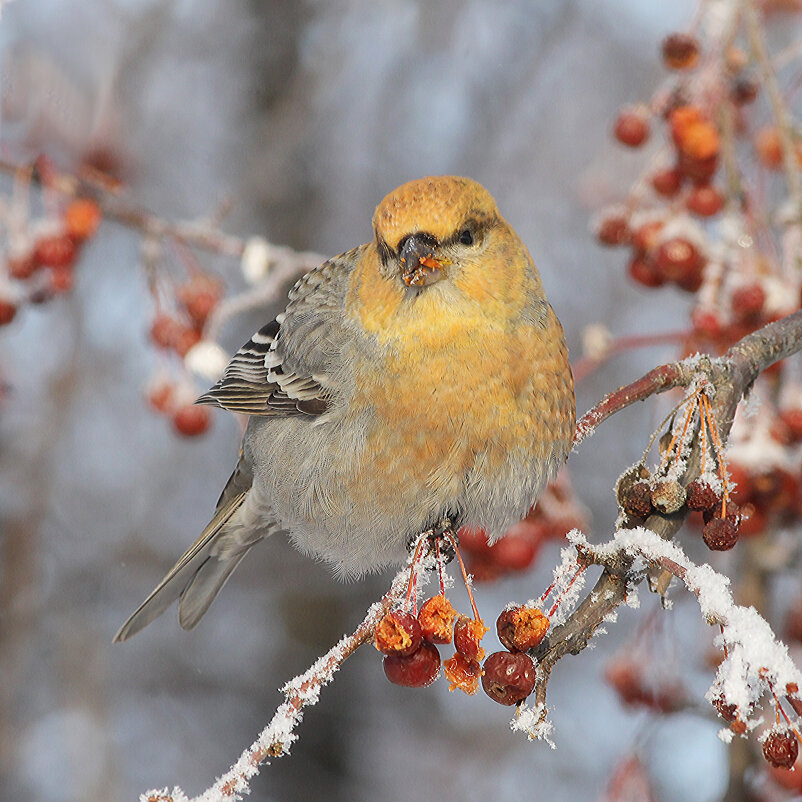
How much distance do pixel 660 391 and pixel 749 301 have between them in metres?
0.87

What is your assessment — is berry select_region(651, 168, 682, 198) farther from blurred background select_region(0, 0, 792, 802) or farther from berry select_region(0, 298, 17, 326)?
blurred background select_region(0, 0, 792, 802)

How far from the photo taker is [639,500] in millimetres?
1600

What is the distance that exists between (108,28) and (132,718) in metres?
3.72

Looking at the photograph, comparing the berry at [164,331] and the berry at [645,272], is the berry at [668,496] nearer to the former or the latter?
the berry at [645,272]

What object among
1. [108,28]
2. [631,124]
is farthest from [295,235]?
[631,124]

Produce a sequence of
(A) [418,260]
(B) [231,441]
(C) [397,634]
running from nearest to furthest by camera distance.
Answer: (C) [397,634] → (A) [418,260] → (B) [231,441]

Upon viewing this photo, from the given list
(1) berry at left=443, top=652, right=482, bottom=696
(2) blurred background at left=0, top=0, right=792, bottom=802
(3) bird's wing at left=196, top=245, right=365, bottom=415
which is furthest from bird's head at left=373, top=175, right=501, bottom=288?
(2) blurred background at left=0, top=0, right=792, bottom=802

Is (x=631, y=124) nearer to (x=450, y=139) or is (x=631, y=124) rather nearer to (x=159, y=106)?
(x=450, y=139)

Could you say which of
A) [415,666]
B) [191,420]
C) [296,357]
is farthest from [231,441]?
[415,666]

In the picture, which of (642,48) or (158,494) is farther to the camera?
(642,48)

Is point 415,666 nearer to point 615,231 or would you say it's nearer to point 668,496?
point 668,496

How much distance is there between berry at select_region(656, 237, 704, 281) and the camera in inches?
108

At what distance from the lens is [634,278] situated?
299 centimetres

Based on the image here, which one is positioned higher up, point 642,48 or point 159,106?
point 642,48
